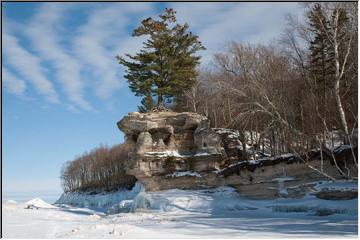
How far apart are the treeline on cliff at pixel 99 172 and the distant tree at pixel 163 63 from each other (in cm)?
2684

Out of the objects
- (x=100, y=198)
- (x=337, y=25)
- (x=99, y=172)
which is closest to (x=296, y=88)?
(x=337, y=25)

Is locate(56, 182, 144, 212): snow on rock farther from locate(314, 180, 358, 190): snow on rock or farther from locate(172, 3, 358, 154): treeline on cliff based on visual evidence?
locate(314, 180, 358, 190): snow on rock

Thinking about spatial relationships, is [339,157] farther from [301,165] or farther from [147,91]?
[147,91]

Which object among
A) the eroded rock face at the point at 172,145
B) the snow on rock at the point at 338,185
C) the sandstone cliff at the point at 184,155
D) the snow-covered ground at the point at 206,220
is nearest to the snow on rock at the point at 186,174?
the sandstone cliff at the point at 184,155

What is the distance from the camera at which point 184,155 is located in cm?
2866

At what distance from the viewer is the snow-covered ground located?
12750 mm

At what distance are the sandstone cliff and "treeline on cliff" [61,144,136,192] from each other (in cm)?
2860

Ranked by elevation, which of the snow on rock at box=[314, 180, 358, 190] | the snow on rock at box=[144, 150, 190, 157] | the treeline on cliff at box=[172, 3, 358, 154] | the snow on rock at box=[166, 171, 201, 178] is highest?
the treeline on cliff at box=[172, 3, 358, 154]

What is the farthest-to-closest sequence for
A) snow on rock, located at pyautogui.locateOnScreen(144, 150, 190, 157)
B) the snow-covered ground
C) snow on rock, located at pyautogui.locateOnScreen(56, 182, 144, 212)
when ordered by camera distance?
1. snow on rock, located at pyautogui.locateOnScreen(56, 182, 144, 212)
2. snow on rock, located at pyautogui.locateOnScreen(144, 150, 190, 157)
3. the snow-covered ground

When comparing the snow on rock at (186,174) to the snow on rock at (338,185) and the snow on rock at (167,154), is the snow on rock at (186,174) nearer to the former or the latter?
the snow on rock at (167,154)

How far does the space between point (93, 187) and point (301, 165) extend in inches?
2081

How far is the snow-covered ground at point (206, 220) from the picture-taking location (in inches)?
502

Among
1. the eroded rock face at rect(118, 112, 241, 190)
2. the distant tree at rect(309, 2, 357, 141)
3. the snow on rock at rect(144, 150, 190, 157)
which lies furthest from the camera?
the snow on rock at rect(144, 150, 190, 157)

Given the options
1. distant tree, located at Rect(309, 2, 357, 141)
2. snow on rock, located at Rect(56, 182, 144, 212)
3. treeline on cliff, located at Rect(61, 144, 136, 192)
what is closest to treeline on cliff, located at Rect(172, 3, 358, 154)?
distant tree, located at Rect(309, 2, 357, 141)
